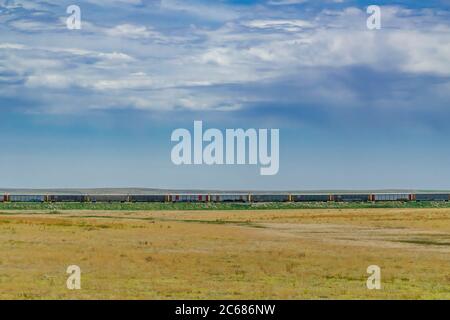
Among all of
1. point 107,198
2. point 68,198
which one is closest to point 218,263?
point 107,198

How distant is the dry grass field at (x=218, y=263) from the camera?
32.2 metres

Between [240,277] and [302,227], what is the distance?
42417 millimetres

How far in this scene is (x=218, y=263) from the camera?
1658 inches

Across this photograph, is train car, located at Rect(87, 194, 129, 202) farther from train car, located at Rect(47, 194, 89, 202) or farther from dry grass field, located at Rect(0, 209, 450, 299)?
dry grass field, located at Rect(0, 209, 450, 299)

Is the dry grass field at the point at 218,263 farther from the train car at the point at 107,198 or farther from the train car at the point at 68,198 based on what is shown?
the train car at the point at 68,198

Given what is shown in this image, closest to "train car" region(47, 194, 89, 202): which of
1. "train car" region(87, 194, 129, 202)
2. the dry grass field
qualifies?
"train car" region(87, 194, 129, 202)

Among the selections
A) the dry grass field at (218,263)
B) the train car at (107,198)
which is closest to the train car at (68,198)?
the train car at (107,198)

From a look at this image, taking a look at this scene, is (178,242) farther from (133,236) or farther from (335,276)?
(335,276)

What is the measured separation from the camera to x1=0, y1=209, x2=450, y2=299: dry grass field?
32.2 meters

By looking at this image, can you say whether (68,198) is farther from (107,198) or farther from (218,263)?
A: (218,263)

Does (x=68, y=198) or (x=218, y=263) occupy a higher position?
(x=68, y=198)

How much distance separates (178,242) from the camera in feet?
181
